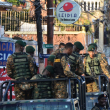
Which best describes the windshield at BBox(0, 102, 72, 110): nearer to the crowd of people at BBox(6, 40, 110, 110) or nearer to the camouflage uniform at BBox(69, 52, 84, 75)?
the crowd of people at BBox(6, 40, 110, 110)

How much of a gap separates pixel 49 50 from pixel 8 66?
6515mm

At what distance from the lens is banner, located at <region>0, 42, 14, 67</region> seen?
12260mm

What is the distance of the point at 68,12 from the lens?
1370 cm

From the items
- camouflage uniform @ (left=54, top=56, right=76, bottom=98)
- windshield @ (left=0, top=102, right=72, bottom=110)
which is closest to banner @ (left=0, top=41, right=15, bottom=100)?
camouflage uniform @ (left=54, top=56, right=76, bottom=98)

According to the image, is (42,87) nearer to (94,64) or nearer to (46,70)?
(46,70)

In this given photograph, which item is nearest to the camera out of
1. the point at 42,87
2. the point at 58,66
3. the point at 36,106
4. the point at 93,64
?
the point at 36,106

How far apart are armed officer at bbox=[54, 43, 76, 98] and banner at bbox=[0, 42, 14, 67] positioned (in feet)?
18.1

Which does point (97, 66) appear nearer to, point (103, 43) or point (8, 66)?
point (8, 66)

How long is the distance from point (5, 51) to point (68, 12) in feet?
10.6

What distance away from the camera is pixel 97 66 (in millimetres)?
9609

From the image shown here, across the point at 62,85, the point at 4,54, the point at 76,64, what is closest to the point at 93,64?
the point at 76,64

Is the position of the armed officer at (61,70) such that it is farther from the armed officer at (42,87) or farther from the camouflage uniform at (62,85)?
the armed officer at (42,87)

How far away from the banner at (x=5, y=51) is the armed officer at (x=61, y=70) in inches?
217

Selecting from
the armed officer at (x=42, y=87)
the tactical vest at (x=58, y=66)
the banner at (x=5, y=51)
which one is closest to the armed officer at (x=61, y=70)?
the tactical vest at (x=58, y=66)
